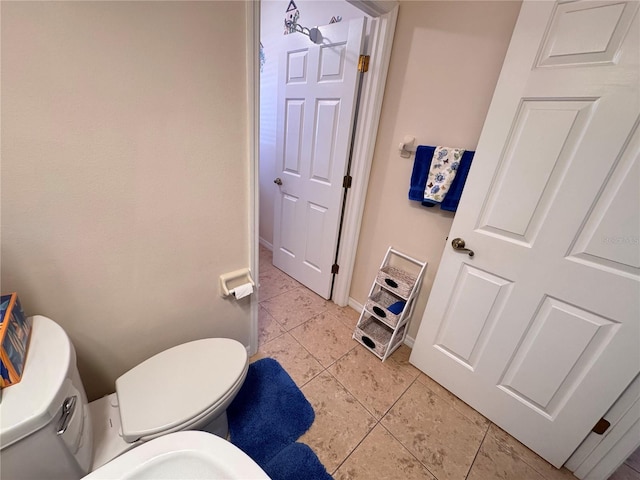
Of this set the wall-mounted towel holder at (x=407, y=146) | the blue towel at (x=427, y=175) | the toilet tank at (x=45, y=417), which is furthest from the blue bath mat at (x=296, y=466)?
the wall-mounted towel holder at (x=407, y=146)

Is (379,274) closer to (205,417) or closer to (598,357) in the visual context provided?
(598,357)

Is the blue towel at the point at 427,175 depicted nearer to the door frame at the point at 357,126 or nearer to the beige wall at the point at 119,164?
the door frame at the point at 357,126

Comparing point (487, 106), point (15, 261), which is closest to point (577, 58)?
point (487, 106)

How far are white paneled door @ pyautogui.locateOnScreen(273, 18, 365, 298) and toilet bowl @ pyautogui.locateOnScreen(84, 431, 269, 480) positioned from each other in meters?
1.44

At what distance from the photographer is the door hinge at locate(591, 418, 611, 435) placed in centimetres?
105

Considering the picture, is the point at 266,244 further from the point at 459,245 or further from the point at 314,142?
the point at 459,245

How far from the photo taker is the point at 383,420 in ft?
4.30

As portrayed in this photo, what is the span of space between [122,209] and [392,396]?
62.2 inches

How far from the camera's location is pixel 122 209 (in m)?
0.89

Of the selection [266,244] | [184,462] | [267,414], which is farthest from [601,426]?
[266,244]

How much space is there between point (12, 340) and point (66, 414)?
23 centimetres

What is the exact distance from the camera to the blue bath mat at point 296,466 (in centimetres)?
105

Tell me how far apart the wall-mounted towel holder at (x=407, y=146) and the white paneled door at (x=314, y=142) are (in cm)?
36

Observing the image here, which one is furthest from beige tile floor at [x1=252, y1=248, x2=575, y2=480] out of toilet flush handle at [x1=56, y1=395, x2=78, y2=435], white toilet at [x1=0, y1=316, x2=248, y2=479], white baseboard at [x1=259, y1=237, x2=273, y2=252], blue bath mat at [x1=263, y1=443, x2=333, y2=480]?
white baseboard at [x1=259, y1=237, x2=273, y2=252]
